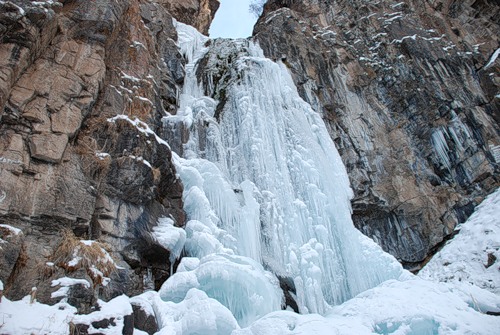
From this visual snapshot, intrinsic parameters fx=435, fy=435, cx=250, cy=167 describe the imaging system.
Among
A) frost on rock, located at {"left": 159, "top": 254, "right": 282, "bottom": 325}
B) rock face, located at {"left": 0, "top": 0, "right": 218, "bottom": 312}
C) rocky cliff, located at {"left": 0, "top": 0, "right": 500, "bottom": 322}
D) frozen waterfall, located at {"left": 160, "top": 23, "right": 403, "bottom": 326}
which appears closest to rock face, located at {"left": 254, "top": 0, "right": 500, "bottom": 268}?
rocky cliff, located at {"left": 0, "top": 0, "right": 500, "bottom": 322}

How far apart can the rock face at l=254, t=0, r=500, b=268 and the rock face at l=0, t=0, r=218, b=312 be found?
7.40 m

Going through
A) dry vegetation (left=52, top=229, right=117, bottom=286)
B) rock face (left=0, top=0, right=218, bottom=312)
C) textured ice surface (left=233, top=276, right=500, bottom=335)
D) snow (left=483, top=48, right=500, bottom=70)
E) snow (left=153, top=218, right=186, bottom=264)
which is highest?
snow (left=483, top=48, right=500, bottom=70)

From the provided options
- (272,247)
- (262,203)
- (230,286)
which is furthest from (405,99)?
(230,286)

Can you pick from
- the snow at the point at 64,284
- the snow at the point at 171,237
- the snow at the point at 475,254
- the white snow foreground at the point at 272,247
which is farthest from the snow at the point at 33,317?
the snow at the point at 475,254

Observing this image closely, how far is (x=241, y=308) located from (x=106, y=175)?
359cm

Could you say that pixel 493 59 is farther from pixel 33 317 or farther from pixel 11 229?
pixel 33 317

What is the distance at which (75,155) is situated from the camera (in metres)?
8.16

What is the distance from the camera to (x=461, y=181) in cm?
1428

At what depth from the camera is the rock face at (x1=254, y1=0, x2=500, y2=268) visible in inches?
547

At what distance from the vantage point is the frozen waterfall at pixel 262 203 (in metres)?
7.55

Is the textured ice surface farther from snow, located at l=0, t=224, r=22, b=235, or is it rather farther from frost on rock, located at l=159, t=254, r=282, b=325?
snow, located at l=0, t=224, r=22, b=235

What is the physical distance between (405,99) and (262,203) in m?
8.30

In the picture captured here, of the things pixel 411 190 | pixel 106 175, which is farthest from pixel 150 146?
pixel 411 190

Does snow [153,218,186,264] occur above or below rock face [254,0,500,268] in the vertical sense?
below
